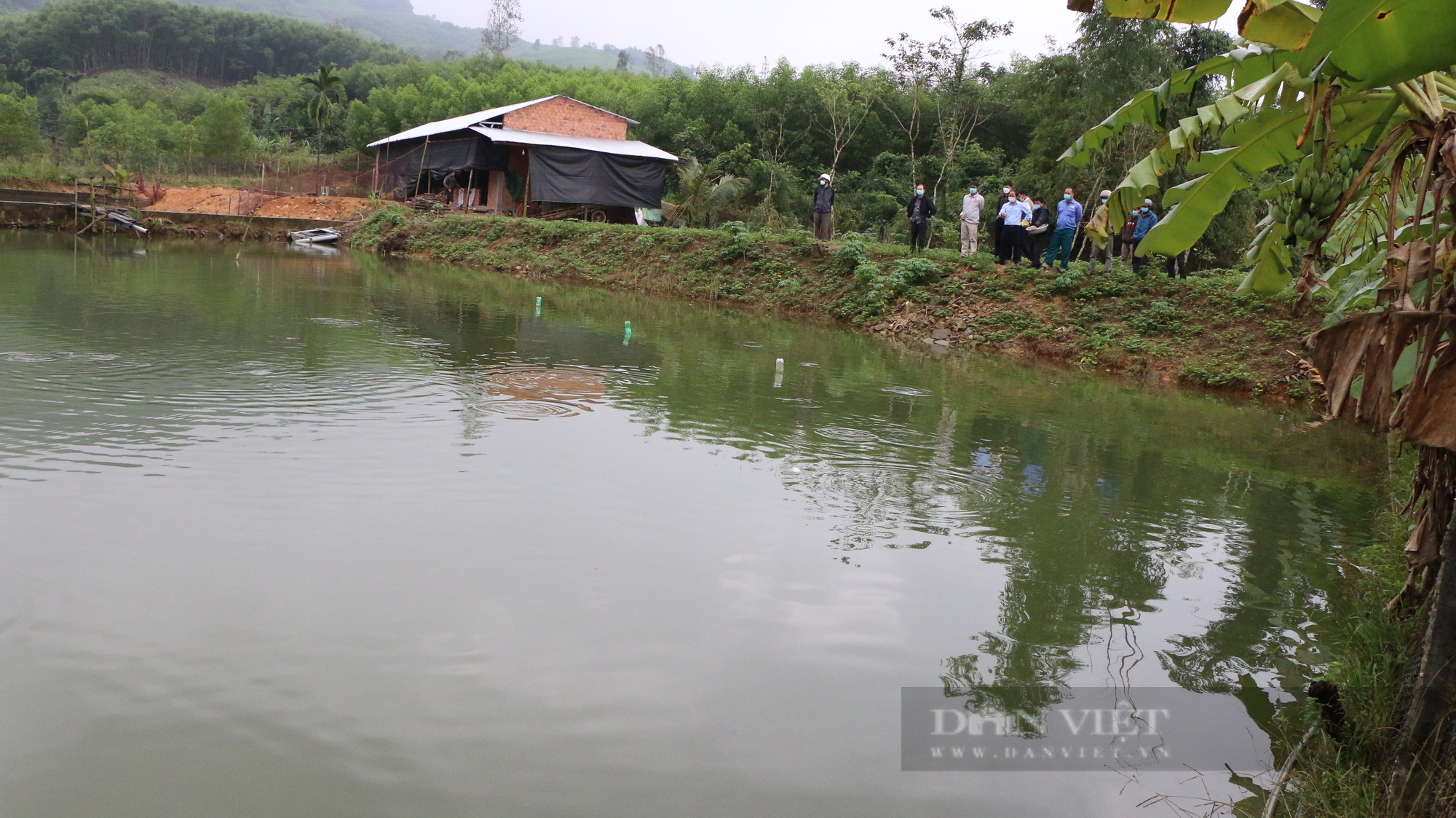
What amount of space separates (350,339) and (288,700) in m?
10.6

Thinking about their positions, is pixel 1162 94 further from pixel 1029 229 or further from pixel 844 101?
pixel 844 101

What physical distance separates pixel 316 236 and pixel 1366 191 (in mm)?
33123

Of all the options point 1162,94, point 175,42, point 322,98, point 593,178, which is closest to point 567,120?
point 593,178

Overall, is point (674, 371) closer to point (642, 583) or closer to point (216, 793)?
point (642, 583)

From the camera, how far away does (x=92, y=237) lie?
102 feet

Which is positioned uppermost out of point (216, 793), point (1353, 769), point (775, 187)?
point (775, 187)

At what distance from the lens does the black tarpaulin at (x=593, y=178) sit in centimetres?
3309

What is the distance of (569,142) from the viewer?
112 feet

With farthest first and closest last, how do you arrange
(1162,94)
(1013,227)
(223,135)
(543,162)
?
1. (223,135)
2. (543,162)
3. (1013,227)
4. (1162,94)

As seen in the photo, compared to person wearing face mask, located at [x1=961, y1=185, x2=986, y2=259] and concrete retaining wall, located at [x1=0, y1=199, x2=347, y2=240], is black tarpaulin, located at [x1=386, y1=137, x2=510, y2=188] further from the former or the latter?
person wearing face mask, located at [x1=961, y1=185, x2=986, y2=259]

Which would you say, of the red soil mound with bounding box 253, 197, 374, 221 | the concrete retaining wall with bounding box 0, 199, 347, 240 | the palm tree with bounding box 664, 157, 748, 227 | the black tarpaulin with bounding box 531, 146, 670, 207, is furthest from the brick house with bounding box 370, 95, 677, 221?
the concrete retaining wall with bounding box 0, 199, 347, 240

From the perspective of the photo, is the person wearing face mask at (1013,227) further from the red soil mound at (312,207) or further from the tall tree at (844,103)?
the red soil mound at (312,207)

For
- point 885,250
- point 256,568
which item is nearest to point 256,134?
point 885,250

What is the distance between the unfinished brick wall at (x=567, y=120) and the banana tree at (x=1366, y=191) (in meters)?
31.3
